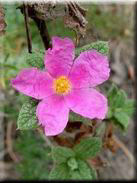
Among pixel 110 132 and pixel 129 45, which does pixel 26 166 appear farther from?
pixel 129 45

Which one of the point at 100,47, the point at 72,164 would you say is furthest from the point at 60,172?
the point at 100,47

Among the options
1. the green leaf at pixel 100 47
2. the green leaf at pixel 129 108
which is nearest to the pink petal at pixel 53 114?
the green leaf at pixel 100 47

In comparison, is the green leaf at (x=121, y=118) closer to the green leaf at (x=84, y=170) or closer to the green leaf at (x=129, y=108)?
the green leaf at (x=129, y=108)

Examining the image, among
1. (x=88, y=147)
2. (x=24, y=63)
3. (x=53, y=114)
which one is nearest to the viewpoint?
(x=53, y=114)

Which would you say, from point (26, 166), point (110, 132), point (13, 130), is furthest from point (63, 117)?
point (13, 130)

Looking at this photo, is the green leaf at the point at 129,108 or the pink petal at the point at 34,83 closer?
the pink petal at the point at 34,83

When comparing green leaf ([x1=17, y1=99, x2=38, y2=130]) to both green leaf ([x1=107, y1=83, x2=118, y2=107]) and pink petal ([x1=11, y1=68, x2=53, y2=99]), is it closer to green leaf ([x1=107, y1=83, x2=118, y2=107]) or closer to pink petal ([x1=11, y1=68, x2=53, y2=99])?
pink petal ([x1=11, y1=68, x2=53, y2=99])

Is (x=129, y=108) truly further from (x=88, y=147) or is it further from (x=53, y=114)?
(x=53, y=114)
